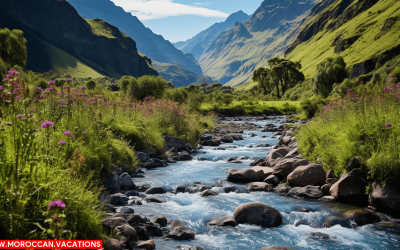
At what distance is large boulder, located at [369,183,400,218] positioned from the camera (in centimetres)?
640

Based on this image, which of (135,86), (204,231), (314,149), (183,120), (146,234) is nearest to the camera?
(146,234)

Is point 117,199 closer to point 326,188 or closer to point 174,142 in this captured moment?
point 326,188

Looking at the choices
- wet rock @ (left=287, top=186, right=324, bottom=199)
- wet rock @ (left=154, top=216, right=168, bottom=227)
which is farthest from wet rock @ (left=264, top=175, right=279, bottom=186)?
wet rock @ (left=154, top=216, right=168, bottom=227)

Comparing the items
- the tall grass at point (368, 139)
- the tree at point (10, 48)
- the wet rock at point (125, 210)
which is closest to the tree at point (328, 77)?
the tall grass at point (368, 139)

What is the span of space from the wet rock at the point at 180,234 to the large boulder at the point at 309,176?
16.4 ft

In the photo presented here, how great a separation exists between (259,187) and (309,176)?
1831mm

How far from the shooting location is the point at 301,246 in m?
5.46

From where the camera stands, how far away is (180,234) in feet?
18.2

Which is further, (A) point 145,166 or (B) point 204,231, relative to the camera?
(A) point 145,166

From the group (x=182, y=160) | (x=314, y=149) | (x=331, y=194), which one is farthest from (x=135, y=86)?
(x=331, y=194)

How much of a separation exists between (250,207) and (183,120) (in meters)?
12.3

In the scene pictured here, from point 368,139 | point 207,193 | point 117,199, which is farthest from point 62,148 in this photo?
point 368,139

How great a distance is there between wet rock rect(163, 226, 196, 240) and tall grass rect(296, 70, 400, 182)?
17.6ft

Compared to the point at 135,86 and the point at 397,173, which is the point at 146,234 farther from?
the point at 135,86
